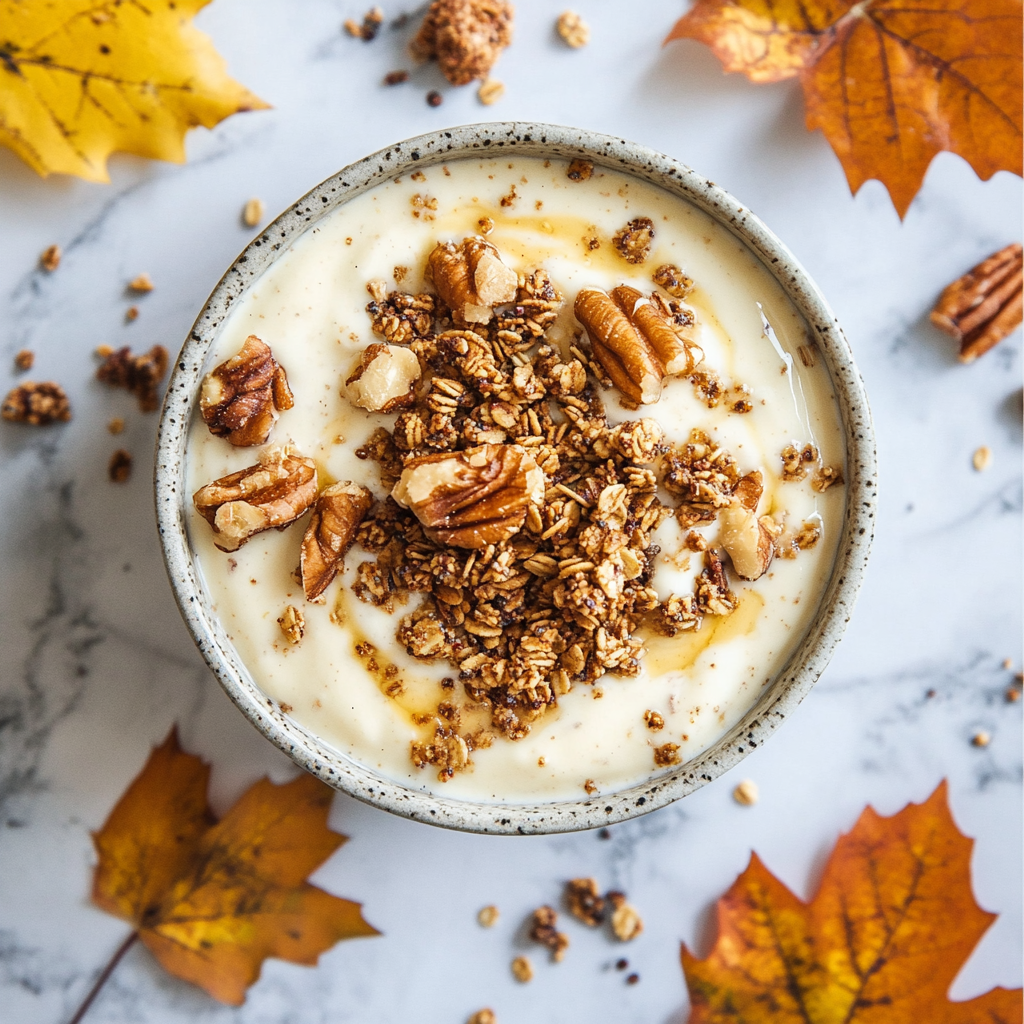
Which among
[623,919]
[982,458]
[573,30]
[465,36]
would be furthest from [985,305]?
[623,919]

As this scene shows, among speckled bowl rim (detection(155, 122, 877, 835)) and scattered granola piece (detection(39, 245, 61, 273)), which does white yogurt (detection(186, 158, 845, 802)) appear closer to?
speckled bowl rim (detection(155, 122, 877, 835))

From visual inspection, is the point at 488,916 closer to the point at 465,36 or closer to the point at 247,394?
the point at 247,394

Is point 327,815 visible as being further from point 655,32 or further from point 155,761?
point 655,32

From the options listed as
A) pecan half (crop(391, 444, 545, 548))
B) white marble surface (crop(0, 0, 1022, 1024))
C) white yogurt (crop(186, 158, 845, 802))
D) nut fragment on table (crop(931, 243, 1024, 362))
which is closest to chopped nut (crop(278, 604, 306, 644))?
white yogurt (crop(186, 158, 845, 802))

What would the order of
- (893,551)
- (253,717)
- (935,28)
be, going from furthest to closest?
1. (893,551)
2. (935,28)
3. (253,717)

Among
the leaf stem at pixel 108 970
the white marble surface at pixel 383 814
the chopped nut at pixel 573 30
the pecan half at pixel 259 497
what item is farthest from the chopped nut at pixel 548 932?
the chopped nut at pixel 573 30

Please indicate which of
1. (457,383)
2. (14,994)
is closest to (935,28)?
(457,383)
